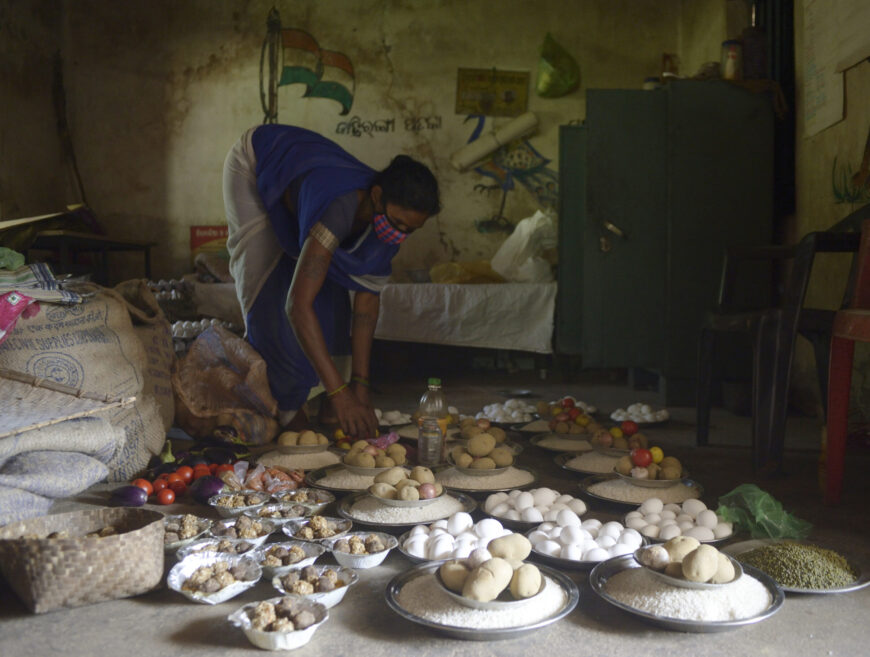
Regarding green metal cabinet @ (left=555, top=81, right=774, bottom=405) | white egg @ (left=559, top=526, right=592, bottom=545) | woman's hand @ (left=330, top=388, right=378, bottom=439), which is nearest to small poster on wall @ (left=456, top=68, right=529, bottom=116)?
green metal cabinet @ (left=555, top=81, right=774, bottom=405)

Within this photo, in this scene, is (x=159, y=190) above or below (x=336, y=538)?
above

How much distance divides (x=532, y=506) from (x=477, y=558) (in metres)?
0.57

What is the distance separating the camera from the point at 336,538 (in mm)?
1701

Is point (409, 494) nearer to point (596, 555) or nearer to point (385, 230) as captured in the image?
point (596, 555)

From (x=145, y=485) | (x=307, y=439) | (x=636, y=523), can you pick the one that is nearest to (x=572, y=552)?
(x=636, y=523)

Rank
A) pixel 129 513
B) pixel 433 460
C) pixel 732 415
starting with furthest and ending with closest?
pixel 732 415 → pixel 433 460 → pixel 129 513

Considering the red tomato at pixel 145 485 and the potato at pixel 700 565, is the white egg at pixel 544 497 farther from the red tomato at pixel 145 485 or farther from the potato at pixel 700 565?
the red tomato at pixel 145 485

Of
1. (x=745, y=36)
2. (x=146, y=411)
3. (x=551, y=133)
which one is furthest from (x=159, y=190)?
(x=745, y=36)

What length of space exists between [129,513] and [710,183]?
11.8ft

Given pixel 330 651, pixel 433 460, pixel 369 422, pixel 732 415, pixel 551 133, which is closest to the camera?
pixel 330 651

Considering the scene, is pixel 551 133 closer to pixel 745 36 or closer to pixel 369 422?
pixel 745 36

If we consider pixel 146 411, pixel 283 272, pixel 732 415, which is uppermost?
pixel 283 272

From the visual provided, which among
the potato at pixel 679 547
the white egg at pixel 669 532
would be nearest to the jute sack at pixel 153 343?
the white egg at pixel 669 532

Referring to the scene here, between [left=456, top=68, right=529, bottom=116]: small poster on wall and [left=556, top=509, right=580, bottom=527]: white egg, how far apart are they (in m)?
5.10
